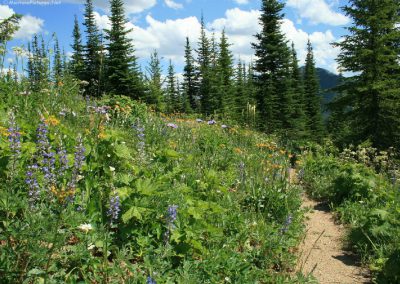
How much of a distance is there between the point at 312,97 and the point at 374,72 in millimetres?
28779

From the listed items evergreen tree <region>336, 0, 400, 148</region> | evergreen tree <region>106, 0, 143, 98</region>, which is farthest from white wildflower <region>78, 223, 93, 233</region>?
evergreen tree <region>106, 0, 143, 98</region>

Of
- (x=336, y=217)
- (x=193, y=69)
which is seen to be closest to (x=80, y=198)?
(x=336, y=217)

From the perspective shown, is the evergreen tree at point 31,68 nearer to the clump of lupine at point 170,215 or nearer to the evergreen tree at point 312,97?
the clump of lupine at point 170,215

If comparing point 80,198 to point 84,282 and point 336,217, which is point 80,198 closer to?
point 84,282

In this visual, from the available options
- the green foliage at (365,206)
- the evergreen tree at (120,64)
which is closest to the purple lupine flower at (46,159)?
the green foliage at (365,206)

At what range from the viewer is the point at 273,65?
3098cm

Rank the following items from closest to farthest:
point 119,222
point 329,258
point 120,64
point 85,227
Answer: point 85,227
point 119,222
point 329,258
point 120,64

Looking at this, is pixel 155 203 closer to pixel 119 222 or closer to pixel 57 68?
pixel 119 222

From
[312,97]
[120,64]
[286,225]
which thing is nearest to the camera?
[286,225]

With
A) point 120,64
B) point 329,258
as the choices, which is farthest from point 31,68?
point 120,64

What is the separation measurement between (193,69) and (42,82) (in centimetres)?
4106

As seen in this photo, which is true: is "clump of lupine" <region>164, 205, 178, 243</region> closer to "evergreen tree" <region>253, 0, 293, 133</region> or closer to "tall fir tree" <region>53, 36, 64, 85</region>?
"tall fir tree" <region>53, 36, 64, 85</region>

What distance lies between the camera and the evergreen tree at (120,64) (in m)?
29.9

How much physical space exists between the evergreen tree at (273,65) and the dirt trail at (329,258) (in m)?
24.1
